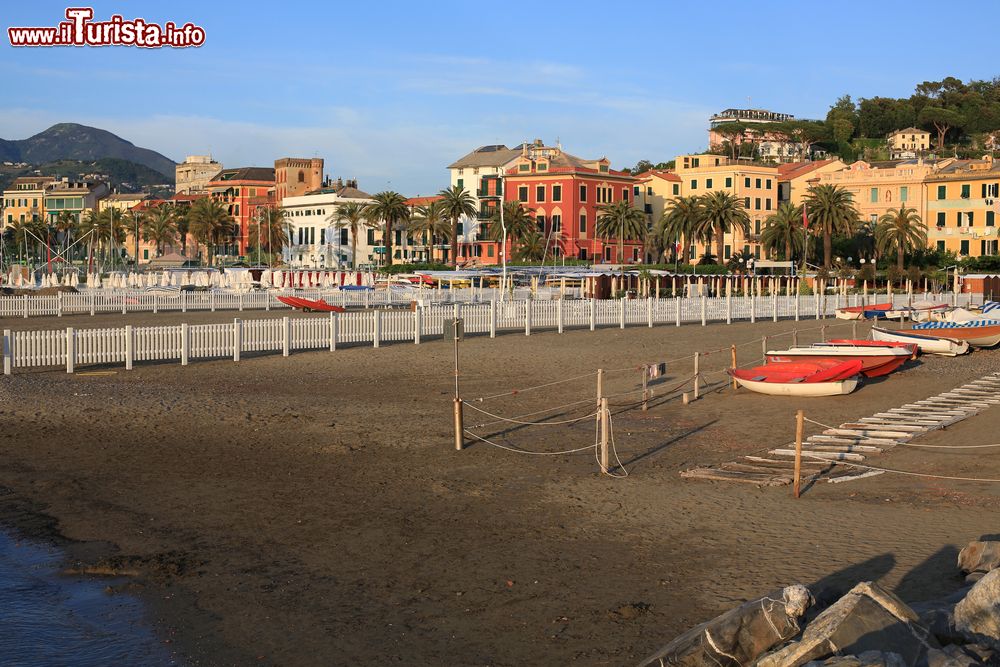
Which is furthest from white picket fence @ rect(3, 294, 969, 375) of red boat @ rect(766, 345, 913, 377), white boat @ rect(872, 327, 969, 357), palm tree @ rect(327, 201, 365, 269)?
palm tree @ rect(327, 201, 365, 269)

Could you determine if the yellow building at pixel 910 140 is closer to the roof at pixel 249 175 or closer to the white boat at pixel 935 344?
the roof at pixel 249 175

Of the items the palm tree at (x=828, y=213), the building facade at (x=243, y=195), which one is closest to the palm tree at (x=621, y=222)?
the palm tree at (x=828, y=213)

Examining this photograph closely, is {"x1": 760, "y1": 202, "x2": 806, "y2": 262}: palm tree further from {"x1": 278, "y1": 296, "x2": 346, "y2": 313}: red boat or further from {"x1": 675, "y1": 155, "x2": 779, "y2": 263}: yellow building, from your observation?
{"x1": 278, "y1": 296, "x2": 346, "y2": 313}: red boat

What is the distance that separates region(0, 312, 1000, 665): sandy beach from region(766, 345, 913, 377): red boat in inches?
70.5

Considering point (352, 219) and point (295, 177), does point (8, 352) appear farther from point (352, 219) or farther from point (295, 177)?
point (295, 177)

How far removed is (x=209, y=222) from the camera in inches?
5138

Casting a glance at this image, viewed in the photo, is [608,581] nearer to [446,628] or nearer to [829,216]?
[446,628]

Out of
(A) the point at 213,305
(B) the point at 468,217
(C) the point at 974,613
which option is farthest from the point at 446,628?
(B) the point at 468,217

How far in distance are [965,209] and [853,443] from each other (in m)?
82.0

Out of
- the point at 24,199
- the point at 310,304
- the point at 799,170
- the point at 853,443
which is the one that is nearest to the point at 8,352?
the point at 853,443

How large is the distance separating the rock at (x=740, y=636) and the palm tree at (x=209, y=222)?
129m

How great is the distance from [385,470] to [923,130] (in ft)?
594

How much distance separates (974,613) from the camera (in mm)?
7551

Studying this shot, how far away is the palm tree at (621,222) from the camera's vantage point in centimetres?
9775
